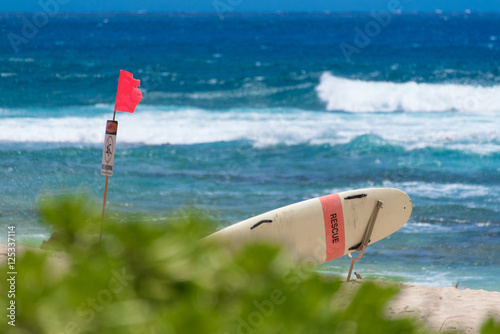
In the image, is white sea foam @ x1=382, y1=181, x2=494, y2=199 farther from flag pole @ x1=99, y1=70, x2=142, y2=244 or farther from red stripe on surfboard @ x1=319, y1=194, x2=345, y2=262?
flag pole @ x1=99, y1=70, x2=142, y2=244

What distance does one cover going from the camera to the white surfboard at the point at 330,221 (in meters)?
5.96

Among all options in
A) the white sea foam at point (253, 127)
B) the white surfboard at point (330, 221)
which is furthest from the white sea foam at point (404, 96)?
the white surfboard at point (330, 221)

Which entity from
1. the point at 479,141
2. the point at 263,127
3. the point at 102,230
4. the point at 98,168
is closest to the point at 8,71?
the point at 263,127

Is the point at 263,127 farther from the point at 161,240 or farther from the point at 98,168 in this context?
the point at 161,240

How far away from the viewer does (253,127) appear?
1753 centimetres

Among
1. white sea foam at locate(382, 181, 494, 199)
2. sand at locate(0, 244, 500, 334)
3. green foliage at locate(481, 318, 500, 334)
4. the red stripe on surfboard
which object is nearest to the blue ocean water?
white sea foam at locate(382, 181, 494, 199)

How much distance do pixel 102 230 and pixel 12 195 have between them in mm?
10115

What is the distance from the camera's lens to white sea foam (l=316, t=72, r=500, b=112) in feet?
71.1

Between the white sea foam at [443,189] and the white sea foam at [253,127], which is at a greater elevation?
the white sea foam at [253,127]

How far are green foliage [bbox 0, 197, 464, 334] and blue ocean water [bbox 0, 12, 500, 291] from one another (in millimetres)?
131

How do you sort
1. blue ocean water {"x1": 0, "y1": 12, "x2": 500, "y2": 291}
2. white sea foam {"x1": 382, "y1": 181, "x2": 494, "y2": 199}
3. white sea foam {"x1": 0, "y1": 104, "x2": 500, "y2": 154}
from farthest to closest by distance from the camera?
1. white sea foam {"x1": 0, "y1": 104, "x2": 500, "y2": 154}
2. white sea foam {"x1": 382, "y1": 181, "x2": 494, "y2": 199}
3. blue ocean water {"x1": 0, "y1": 12, "x2": 500, "y2": 291}

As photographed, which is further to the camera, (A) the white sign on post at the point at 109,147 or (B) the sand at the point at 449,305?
(B) the sand at the point at 449,305

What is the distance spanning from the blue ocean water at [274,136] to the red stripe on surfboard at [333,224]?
1179 millimetres

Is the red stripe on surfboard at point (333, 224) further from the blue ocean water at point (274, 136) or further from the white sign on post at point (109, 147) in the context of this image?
the white sign on post at point (109, 147)
